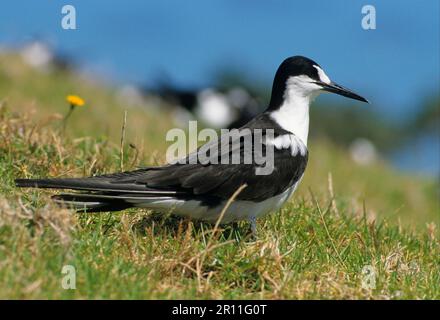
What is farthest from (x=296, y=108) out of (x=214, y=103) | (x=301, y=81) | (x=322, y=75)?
(x=214, y=103)

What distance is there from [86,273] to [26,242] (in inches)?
14.1

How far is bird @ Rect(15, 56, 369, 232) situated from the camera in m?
5.08

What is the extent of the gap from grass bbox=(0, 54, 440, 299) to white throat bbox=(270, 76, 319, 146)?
1.92 ft

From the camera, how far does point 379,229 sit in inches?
240

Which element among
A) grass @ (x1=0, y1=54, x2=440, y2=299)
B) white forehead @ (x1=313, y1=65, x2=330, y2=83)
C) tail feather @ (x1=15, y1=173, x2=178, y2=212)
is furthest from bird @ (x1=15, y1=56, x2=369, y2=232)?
white forehead @ (x1=313, y1=65, x2=330, y2=83)

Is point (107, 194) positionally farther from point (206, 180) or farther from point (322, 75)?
point (322, 75)

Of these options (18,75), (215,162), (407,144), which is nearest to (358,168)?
(18,75)

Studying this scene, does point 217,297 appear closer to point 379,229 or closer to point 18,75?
point 379,229

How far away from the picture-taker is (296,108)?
240 inches

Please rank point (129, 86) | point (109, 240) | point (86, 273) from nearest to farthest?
point (86, 273)
point (109, 240)
point (129, 86)

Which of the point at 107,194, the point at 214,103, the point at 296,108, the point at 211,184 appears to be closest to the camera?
the point at 107,194

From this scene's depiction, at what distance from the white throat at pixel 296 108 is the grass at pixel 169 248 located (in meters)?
0.59

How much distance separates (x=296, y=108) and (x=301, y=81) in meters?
0.21

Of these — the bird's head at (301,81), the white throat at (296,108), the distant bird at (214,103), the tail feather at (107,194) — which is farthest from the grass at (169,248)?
the distant bird at (214,103)
